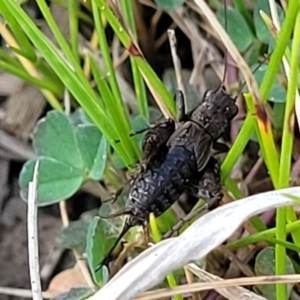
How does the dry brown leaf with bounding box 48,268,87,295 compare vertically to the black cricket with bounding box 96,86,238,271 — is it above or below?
below

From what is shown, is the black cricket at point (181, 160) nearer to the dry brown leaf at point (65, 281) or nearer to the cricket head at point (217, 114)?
the cricket head at point (217, 114)

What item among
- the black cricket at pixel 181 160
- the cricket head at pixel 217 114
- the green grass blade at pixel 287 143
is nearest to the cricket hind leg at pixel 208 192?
the black cricket at pixel 181 160

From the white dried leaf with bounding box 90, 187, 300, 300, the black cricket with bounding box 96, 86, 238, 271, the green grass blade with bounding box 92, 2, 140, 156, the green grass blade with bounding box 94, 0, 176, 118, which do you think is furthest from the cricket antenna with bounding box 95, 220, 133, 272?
the white dried leaf with bounding box 90, 187, 300, 300

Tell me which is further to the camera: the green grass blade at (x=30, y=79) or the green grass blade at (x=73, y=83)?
the green grass blade at (x=30, y=79)

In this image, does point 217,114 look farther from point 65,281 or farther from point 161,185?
point 65,281

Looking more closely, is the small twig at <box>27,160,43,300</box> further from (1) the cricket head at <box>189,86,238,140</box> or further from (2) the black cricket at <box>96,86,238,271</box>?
(1) the cricket head at <box>189,86,238,140</box>

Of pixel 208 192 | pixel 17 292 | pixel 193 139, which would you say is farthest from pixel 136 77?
pixel 17 292

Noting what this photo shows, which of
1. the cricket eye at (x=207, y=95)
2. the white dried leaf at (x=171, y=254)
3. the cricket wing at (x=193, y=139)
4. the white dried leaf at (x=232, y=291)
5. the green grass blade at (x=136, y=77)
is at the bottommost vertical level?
the white dried leaf at (x=232, y=291)

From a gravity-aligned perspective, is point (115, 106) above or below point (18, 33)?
below
